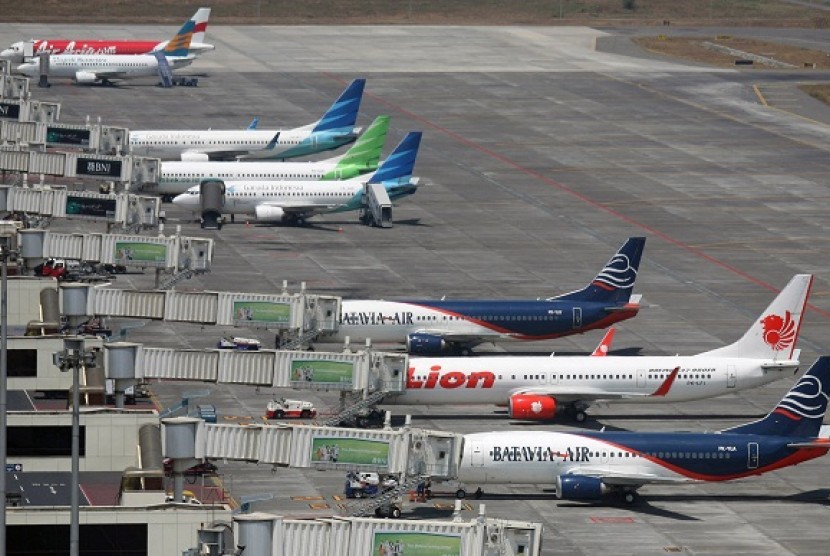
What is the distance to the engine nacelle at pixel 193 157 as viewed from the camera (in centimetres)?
19116

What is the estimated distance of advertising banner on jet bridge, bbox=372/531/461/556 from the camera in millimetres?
75312

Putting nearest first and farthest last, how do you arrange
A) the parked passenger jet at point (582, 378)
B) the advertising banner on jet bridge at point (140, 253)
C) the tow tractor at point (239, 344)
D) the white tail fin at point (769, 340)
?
the parked passenger jet at point (582, 378)
the white tail fin at point (769, 340)
the advertising banner on jet bridge at point (140, 253)
the tow tractor at point (239, 344)

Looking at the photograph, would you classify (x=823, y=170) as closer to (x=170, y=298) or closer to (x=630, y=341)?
(x=630, y=341)

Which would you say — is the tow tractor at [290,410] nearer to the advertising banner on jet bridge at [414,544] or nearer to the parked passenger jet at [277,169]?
the advertising banner on jet bridge at [414,544]

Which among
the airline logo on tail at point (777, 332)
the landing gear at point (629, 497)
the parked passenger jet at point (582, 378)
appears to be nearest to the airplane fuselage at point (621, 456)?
the landing gear at point (629, 497)

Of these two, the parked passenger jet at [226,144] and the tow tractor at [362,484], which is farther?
the parked passenger jet at [226,144]

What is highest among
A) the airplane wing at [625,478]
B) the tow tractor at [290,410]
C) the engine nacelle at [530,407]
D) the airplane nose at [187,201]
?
the airplane nose at [187,201]

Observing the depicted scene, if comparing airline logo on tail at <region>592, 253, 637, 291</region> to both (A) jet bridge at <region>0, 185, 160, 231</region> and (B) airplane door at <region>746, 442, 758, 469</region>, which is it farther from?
(A) jet bridge at <region>0, 185, 160, 231</region>

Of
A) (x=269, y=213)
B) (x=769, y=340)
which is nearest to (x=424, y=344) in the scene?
(x=769, y=340)

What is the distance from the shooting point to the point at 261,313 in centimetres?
11650

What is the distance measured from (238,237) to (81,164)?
14741 millimetres

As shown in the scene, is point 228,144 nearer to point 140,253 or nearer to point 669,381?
point 140,253

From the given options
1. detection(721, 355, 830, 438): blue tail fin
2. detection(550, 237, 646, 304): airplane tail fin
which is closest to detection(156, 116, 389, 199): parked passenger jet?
detection(550, 237, 646, 304): airplane tail fin

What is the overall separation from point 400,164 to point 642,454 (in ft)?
241
